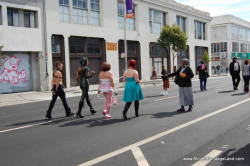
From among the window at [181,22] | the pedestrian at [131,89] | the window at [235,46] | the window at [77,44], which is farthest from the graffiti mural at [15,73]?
the window at [235,46]

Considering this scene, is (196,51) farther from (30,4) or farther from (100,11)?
(30,4)

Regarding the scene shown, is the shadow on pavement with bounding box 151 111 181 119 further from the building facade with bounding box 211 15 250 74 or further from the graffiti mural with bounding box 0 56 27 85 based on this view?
the building facade with bounding box 211 15 250 74

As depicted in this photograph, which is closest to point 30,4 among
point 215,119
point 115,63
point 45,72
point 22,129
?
point 45,72

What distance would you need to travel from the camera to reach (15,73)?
21938mm

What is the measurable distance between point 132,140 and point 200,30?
44144 mm

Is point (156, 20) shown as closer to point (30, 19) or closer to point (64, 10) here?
point (64, 10)

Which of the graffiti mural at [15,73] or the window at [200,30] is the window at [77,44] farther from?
the window at [200,30]

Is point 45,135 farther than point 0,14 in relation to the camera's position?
No

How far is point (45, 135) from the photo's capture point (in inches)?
265

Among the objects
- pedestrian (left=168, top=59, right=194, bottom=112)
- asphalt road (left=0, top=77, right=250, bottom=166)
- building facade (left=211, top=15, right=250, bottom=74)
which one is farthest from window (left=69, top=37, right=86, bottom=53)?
building facade (left=211, top=15, right=250, bottom=74)

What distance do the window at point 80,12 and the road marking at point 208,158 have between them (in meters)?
23.1

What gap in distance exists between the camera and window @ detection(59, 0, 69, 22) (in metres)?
→ 25.3

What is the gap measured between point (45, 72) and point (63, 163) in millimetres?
19557

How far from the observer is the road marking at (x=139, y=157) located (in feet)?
14.9
